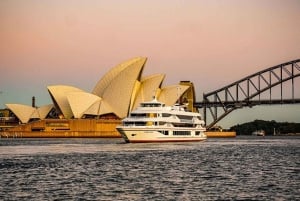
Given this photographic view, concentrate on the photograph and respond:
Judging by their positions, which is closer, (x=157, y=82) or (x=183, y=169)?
(x=183, y=169)

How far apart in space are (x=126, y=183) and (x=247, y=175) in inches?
440

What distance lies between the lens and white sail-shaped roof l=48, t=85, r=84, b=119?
187 m

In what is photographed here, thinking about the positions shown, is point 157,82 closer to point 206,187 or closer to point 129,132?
point 129,132

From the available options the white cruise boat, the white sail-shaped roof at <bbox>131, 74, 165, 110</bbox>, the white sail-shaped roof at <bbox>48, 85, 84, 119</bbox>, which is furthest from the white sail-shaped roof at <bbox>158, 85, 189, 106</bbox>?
the white cruise boat

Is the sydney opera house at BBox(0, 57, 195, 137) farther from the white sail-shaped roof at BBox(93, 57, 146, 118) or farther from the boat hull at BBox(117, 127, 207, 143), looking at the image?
the boat hull at BBox(117, 127, 207, 143)

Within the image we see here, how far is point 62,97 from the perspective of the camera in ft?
619

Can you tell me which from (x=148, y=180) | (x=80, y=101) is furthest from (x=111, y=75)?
(x=148, y=180)

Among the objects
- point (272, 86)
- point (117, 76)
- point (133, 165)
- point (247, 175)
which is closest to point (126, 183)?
point (247, 175)

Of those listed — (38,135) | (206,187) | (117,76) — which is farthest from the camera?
(38,135)

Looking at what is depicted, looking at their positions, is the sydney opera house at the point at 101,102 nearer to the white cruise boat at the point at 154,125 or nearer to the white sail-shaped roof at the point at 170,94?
the white sail-shaped roof at the point at 170,94

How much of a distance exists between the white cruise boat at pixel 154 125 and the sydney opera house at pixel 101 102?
58646mm

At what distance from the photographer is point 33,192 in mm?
39031

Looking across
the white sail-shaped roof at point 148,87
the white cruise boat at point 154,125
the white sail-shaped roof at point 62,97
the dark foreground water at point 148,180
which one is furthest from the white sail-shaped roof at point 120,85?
the dark foreground water at point 148,180

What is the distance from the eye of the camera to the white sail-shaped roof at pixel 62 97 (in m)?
187
